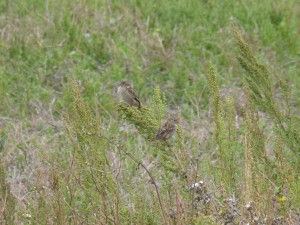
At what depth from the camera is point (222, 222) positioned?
3.81m

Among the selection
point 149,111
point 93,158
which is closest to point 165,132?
point 149,111

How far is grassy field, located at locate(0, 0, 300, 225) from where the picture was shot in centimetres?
377

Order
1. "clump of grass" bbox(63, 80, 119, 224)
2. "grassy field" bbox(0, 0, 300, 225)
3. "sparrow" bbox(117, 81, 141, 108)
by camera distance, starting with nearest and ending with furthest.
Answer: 1. "clump of grass" bbox(63, 80, 119, 224)
2. "grassy field" bbox(0, 0, 300, 225)
3. "sparrow" bbox(117, 81, 141, 108)

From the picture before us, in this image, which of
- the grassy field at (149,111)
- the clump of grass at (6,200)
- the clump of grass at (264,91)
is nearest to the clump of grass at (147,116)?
→ the grassy field at (149,111)

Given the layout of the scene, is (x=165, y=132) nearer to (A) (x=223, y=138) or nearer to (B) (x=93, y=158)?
(A) (x=223, y=138)

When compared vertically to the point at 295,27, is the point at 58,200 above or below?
below

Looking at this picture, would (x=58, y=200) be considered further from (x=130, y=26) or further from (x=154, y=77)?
(x=130, y=26)

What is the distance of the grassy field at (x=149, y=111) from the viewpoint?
3.77 meters

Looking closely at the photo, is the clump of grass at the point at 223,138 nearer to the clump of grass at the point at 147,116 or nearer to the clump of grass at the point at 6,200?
the clump of grass at the point at 147,116

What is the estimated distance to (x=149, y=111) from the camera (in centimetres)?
373

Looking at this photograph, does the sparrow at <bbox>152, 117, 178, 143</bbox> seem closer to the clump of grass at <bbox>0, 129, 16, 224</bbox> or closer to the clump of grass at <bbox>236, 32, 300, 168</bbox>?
the clump of grass at <bbox>236, 32, 300, 168</bbox>

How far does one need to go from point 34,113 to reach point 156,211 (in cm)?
353

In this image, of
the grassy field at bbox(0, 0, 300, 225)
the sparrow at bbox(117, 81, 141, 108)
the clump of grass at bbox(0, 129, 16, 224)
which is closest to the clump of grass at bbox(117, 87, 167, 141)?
the grassy field at bbox(0, 0, 300, 225)

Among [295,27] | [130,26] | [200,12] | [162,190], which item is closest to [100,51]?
[130,26]
